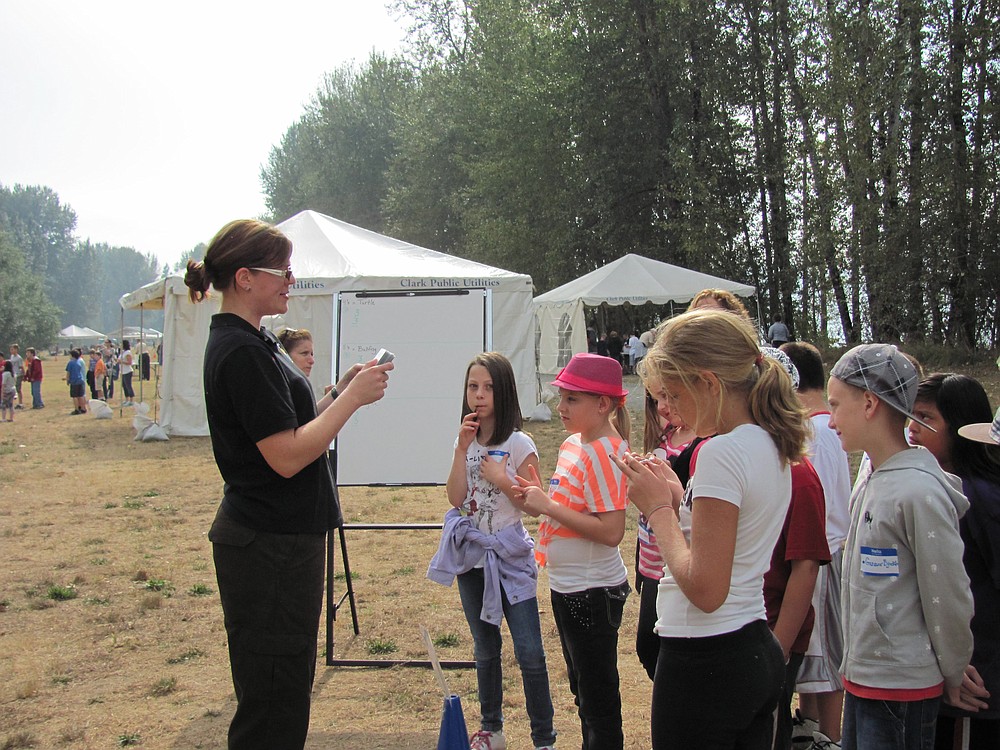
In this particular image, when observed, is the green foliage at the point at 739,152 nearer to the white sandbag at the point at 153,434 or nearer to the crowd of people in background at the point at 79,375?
the crowd of people in background at the point at 79,375

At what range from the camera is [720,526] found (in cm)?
188

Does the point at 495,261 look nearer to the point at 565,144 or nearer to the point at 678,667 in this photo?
the point at 565,144

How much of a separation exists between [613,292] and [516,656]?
16.9 metres

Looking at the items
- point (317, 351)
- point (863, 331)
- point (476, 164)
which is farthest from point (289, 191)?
point (317, 351)

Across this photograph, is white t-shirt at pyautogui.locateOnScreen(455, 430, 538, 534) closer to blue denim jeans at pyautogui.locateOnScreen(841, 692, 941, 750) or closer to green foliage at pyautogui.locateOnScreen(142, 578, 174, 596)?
blue denim jeans at pyautogui.locateOnScreen(841, 692, 941, 750)

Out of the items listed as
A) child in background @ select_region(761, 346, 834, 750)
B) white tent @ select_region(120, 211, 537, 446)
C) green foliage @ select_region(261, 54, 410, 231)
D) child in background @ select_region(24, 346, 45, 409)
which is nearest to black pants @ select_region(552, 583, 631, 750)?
child in background @ select_region(761, 346, 834, 750)

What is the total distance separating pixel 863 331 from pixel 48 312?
62546 mm

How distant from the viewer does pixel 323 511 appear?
241cm

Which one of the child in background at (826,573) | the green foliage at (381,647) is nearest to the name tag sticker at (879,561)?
the child in background at (826,573)

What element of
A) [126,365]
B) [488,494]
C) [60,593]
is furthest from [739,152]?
[488,494]

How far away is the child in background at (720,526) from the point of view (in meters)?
1.89

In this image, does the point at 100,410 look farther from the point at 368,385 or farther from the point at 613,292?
the point at 368,385

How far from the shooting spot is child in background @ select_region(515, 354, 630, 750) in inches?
119

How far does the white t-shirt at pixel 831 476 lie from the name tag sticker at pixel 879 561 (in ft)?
2.85
